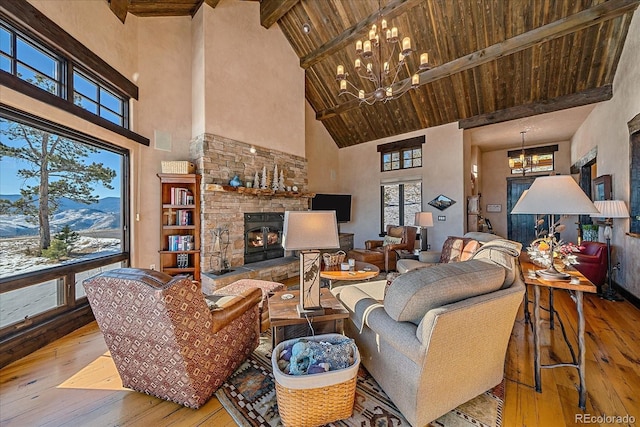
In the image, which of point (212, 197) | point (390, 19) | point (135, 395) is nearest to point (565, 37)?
point (390, 19)

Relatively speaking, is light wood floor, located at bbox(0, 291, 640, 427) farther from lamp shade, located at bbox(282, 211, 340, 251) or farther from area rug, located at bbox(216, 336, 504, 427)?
lamp shade, located at bbox(282, 211, 340, 251)

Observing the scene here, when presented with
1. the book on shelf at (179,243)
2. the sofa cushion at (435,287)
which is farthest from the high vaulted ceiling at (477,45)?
the sofa cushion at (435,287)

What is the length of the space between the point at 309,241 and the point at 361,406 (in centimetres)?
115

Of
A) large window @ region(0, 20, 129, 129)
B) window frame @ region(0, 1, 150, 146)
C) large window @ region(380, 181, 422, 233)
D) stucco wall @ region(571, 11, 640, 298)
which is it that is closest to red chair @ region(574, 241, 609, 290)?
stucco wall @ region(571, 11, 640, 298)

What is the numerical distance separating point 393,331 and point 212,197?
142 inches

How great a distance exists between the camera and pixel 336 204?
7.15m

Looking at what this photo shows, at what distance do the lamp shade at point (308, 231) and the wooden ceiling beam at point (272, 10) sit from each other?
4576mm

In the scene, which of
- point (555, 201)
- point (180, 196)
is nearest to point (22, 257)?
point (180, 196)

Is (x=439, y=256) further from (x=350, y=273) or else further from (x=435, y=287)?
(x=435, y=287)

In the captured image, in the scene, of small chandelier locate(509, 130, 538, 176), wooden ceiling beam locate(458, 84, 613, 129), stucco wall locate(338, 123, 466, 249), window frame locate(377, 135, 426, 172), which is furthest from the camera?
small chandelier locate(509, 130, 538, 176)

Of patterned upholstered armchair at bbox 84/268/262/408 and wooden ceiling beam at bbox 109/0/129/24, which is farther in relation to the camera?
wooden ceiling beam at bbox 109/0/129/24

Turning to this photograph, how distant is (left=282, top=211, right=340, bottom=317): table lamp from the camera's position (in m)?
1.85

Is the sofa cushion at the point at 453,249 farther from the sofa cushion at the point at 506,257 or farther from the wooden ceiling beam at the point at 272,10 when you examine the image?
the wooden ceiling beam at the point at 272,10

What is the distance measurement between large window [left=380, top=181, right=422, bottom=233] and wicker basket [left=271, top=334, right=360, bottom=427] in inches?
217
